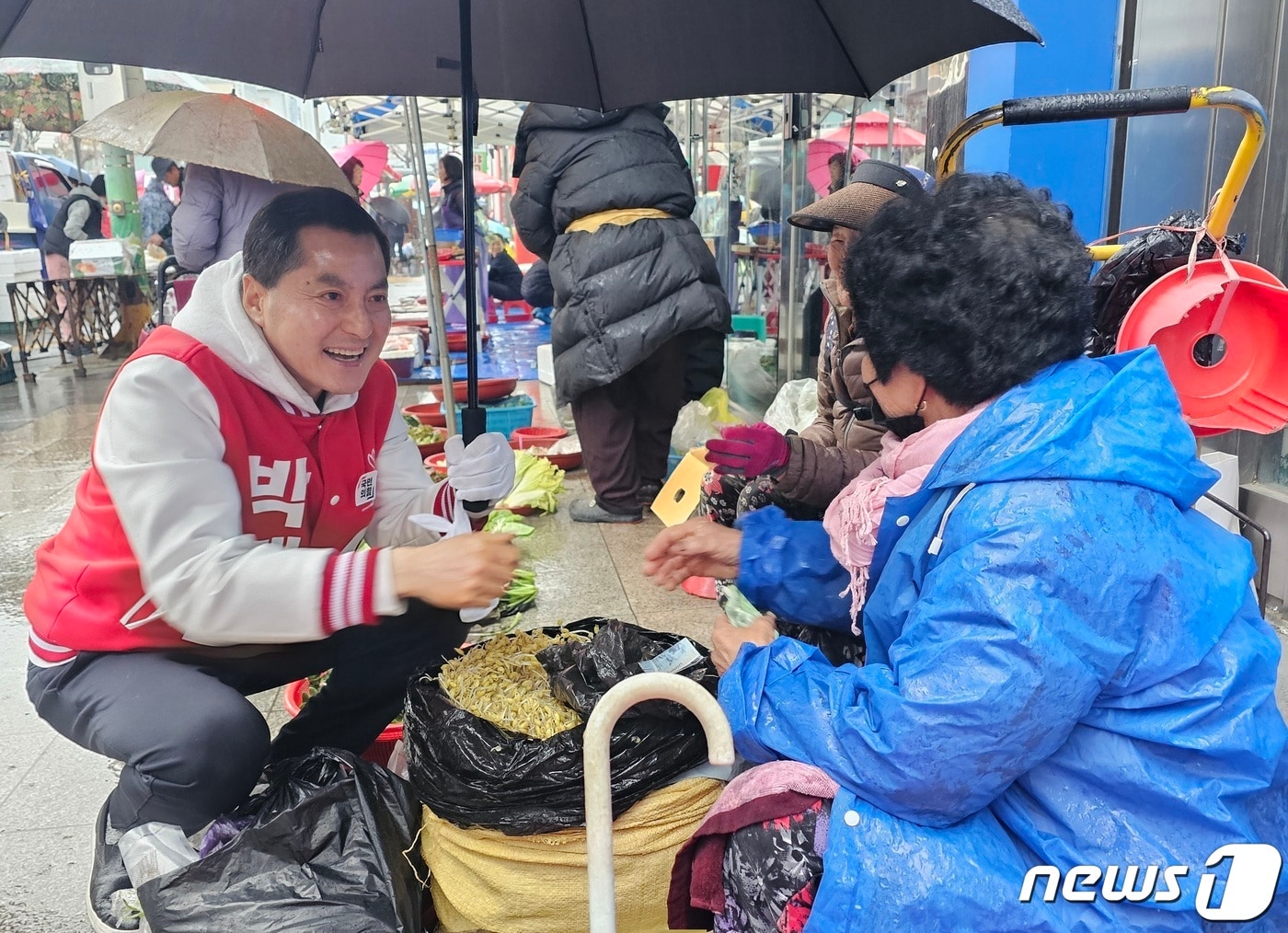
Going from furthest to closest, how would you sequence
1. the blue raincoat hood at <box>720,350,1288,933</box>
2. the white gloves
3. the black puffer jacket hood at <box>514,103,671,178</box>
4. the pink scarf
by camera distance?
the black puffer jacket hood at <box>514,103,671,178</box>
the white gloves
the pink scarf
the blue raincoat hood at <box>720,350,1288,933</box>

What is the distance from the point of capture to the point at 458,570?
5.73 ft

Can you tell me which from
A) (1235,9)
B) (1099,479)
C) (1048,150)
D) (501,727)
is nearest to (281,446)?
(501,727)

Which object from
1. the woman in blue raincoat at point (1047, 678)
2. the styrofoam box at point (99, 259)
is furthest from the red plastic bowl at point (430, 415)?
the styrofoam box at point (99, 259)

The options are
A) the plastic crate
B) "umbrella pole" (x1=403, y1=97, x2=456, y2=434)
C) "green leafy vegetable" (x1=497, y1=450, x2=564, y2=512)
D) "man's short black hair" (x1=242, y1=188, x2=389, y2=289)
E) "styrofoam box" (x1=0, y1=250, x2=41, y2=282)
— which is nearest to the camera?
"man's short black hair" (x1=242, y1=188, x2=389, y2=289)

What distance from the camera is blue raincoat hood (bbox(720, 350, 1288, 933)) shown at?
1286mm

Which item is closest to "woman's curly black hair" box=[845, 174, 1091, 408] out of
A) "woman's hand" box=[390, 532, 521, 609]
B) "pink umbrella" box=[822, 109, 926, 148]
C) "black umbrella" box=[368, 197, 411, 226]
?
"woman's hand" box=[390, 532, 521, 609]

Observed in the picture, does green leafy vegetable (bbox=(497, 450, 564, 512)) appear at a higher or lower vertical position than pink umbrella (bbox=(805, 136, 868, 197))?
lower

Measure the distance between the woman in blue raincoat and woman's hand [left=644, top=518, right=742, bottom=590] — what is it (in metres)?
0.58

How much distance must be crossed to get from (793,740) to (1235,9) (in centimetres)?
341

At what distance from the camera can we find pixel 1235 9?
3.42 meters

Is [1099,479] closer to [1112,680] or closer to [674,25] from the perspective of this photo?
[1112,680]

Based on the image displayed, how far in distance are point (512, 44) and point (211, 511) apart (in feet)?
4.82

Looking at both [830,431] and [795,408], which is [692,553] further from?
[795,408]

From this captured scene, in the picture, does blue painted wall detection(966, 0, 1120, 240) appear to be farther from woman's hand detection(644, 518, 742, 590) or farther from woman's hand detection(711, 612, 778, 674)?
woman's hand detection(711, 612, 778, 674)
